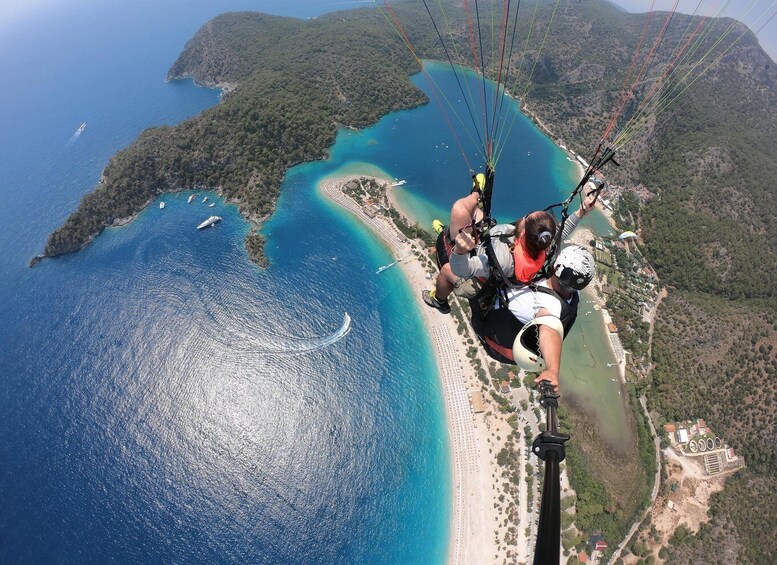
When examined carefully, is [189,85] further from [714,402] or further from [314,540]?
[714,402]

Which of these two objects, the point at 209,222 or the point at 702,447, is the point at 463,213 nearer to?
the point at 702,447

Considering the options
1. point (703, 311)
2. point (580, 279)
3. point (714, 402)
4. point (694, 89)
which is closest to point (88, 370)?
point (580, 279)

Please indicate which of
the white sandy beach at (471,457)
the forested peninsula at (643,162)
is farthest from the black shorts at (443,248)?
the white sandy beach at (471,457)

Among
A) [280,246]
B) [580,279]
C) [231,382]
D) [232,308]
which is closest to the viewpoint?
[580,279]

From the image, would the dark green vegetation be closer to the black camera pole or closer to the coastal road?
the coastal road

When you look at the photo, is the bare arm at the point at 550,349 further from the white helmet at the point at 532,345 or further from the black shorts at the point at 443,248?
the black shorts at the point at 443,248
